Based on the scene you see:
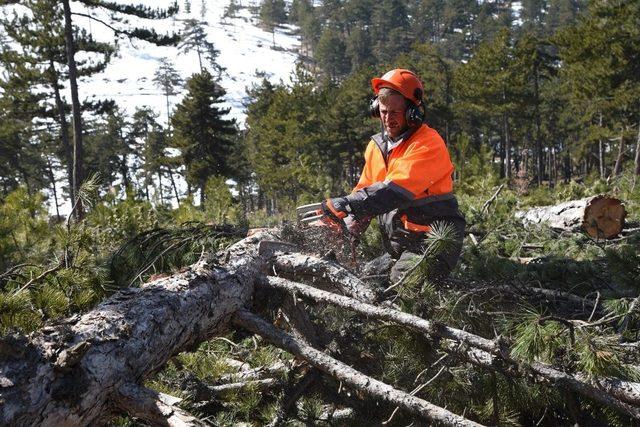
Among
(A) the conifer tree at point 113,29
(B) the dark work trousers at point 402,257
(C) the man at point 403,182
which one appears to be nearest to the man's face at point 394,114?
(C) the man at point 403,182

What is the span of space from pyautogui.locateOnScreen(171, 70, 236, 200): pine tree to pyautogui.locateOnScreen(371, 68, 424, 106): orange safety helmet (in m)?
28.9

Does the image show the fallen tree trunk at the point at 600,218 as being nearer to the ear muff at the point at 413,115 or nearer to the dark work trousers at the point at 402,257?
the dark work trousers at the point at 402,257

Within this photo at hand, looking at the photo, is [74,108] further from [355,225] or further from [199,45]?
[199,45]

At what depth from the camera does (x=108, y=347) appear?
6.59ft

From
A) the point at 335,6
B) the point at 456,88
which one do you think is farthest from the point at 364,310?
the point at 335,6

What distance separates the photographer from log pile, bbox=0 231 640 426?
1.77 metres

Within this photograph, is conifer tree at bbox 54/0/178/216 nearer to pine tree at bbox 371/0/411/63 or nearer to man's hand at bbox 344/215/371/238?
man's hand at bbox 344/215/371/238

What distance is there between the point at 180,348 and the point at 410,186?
5.56 ft

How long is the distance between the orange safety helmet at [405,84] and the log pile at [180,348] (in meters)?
1.39

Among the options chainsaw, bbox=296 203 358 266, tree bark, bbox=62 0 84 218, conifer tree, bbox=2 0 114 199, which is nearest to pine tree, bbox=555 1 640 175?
conifer tree, bbox=2 0 114 199

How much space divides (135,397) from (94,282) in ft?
3.72

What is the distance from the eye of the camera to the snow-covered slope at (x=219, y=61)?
9038 cm

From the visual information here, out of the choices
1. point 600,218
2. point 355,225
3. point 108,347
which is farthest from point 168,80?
point 108,347

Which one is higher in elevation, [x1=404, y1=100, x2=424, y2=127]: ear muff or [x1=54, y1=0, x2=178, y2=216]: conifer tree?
[x1=54, y1=0, x2=178, y2=216]: conifer tree
